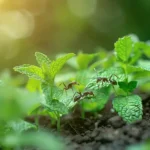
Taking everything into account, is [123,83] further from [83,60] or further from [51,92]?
[83,60]

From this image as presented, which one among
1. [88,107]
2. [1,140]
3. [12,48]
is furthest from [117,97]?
[12,48]

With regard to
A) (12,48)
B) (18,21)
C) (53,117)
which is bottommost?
(53,117)

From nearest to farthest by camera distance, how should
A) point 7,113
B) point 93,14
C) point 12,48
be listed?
point 7,113 → point 12,48 → point 93,14

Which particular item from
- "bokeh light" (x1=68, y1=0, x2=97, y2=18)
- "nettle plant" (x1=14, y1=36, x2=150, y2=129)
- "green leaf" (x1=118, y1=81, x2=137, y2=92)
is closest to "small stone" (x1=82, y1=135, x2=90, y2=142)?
"nettle plant" (x1=14, y1=36, x2=150, y2=129)

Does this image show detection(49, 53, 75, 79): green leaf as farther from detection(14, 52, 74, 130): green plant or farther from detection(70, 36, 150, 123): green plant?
detection(70, 36, 150, 123): green plant

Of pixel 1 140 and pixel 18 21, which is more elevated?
pixel 18 21

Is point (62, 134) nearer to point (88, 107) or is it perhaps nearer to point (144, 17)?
point (88, 107)

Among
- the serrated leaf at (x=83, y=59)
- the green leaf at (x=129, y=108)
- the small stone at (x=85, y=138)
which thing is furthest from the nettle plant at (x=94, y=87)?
the serrated leaf at (x=83, y=59)
